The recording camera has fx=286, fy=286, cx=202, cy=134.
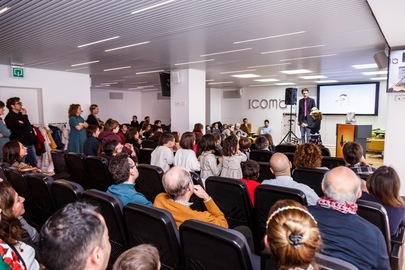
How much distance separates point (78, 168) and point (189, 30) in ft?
8.62

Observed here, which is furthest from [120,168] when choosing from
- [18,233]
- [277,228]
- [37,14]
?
[37,14]

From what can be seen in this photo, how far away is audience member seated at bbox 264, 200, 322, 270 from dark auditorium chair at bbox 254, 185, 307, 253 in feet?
3.03

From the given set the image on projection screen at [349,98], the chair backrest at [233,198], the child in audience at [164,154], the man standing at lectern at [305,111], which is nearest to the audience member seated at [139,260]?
the chair backrest at [233,198]

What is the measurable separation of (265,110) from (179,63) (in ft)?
28.7

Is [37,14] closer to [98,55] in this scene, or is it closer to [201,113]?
[98,55]

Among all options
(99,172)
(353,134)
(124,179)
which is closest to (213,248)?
(124,179)

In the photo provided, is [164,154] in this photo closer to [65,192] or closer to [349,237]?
[65,192]

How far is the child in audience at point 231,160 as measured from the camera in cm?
373

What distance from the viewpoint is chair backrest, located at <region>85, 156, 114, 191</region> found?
3629mm

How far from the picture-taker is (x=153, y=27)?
4.15 meters

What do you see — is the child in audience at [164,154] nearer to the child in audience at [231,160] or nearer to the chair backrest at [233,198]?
the child in audience at [231,160]

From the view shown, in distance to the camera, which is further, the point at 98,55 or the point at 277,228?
the point at 98,55

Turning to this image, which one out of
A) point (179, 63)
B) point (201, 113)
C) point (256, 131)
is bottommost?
point (256, 131)

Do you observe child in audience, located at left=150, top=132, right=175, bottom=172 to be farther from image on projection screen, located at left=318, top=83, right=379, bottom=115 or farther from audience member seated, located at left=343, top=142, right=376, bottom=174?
image on projection screen, located at left=318, top=83, right=379, bottom=115
